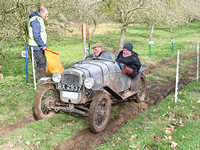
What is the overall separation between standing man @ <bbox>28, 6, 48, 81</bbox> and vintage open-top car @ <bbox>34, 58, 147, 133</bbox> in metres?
1.45

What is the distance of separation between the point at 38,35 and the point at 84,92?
2748 millimetres

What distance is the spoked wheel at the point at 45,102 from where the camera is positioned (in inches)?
208

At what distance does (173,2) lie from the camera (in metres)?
12.9

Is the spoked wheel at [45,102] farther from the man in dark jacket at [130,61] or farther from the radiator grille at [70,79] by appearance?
the man in dark jacket at [130,61]

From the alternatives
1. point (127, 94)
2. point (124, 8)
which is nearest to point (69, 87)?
point (127, 94)

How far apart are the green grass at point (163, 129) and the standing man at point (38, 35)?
3.46 metres

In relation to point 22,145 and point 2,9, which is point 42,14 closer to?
point 2,9

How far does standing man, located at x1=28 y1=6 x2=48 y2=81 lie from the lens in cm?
661

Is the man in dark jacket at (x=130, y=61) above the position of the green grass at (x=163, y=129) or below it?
above

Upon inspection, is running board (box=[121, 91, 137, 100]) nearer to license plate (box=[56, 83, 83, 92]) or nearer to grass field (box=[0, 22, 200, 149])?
grass field (box=[0, 22, 200, 149])

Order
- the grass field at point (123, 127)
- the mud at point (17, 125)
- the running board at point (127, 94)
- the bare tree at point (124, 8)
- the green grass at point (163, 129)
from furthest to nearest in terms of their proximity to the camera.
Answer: the bare tree at point (124, 8)
the running board at point (127, 94)
the mud at point (17, 125)
the grass field at point (123, 127)
the green grass at point (163, 129)

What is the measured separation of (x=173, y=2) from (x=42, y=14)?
896cm

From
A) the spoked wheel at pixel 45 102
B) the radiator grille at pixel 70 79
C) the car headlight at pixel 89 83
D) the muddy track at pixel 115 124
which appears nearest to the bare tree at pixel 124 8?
the muddy track at pixel 115 124

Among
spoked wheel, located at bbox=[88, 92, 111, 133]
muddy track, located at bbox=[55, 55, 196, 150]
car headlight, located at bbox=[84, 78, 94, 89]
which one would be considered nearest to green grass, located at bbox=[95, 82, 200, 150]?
muddy track, located at bbox=[55, 55, 196, 150]
